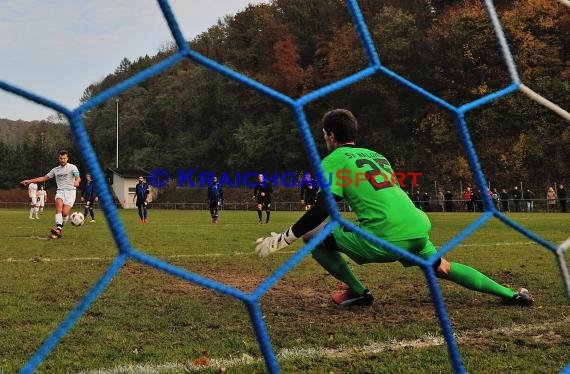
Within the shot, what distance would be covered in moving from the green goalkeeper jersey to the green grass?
561 millimetres

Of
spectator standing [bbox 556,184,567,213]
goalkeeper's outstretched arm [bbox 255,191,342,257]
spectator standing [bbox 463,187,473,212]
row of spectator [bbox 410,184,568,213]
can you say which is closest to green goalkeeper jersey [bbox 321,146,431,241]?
goalkeeper's outstretched arm [bbox 255,191,342,257]

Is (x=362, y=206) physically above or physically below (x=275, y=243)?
above

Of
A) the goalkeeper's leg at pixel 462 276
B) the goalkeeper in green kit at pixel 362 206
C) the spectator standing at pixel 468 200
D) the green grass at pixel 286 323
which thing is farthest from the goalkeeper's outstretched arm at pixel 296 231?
the spectator standing at pixel 468 200

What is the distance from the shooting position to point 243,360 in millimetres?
2529

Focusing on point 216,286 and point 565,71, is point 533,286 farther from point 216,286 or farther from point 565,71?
point 565,71

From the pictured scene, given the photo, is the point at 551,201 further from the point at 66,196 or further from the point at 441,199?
the point at 66,196

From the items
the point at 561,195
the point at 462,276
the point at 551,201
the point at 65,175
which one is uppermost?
the point at 65,175

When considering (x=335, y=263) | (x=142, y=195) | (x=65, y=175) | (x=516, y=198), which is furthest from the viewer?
(x=516, y=198)

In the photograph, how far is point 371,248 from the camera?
3.32 m

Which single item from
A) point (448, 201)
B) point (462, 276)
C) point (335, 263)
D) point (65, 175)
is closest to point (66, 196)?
point (65, 175)

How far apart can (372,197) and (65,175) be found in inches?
317

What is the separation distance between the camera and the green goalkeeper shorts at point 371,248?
3.27m

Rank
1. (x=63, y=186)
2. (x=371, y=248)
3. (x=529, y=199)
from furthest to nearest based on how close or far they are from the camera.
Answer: (x=529, y=199) → (x=63, y=186) → (x=371, y=248)

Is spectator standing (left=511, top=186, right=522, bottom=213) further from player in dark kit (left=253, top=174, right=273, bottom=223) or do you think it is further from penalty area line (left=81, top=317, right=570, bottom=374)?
penalty area line (left=81, top=317, right=570, bottom=374)
